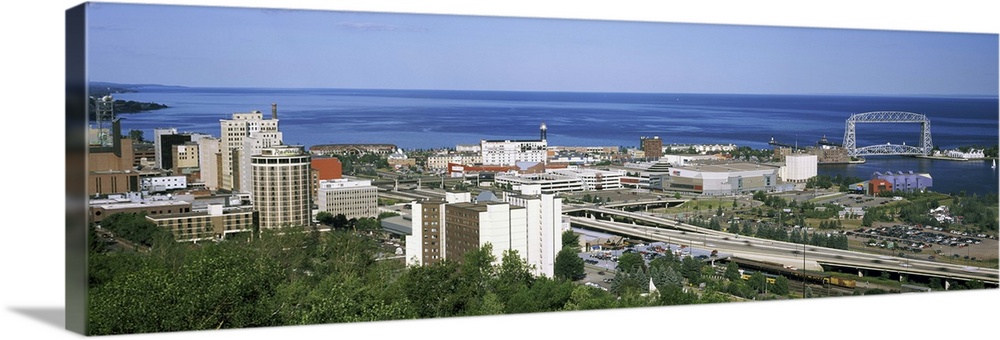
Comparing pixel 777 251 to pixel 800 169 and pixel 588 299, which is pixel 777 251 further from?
pixel 588 299

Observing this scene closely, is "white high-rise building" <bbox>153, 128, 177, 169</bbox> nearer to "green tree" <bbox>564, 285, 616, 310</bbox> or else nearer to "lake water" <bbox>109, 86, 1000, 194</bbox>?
"lake water" <bbox>109, 86, 1000, 194</bbox>

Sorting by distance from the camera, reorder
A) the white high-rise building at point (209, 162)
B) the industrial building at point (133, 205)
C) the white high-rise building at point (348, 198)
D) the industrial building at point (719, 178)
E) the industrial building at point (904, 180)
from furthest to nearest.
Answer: the industrial building at point (904, 180) → the industrial building at point (719, 178) → the white high-rise building at point (348, 198) → the white high-rise building at point (209, 162) → the industrial building at point (133, 205)

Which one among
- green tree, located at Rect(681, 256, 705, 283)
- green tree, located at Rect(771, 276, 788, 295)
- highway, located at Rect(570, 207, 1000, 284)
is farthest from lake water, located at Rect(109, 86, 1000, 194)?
green tree, located at Rect(771, 276, 788, 295)

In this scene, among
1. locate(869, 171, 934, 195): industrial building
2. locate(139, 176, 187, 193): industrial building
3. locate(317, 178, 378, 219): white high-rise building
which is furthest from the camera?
locate(869, 171, 934, 195): industrial building

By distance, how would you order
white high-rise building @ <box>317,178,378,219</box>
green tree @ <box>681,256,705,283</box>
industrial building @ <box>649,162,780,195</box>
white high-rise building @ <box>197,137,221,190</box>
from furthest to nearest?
industrial building @ <box>649,162,780,195</box>
green tree @ <box>681,256,705,283</box>
white high-rise building @ <box>317,178,378,219</box>
white high-rise building @ <box>197,137,221,190</box>

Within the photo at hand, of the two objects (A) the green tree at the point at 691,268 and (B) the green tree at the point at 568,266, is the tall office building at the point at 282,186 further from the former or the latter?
(A) the green tree at the point at 691,268

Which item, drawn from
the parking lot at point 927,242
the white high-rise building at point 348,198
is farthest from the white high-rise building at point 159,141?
the parking lot at point 927,242
